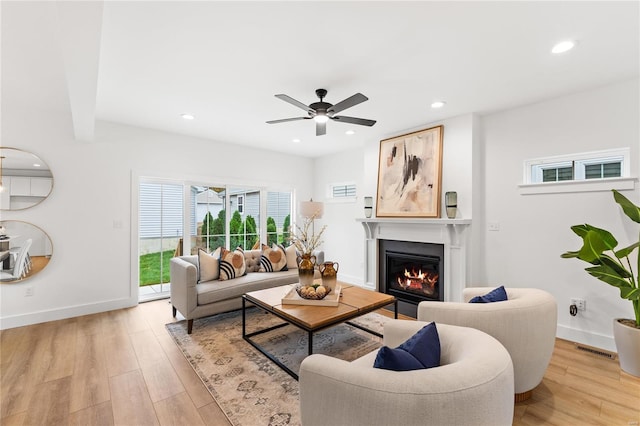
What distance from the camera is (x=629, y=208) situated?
246 cm

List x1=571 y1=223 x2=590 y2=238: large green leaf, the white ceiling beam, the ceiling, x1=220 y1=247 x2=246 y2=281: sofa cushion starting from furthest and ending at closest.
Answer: x1=220 y1=247 x2=246 y2=281: sofa cushion
x1=571 y1=223 x2=590 y2=238: large green leaf
the ceiling
the white ceiling beam

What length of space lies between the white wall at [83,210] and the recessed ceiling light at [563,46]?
15.8ft

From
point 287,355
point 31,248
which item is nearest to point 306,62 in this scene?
point 287,355

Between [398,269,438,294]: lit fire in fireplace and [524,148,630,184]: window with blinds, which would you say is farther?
[398,269,438,294]: lit fire in fireplace

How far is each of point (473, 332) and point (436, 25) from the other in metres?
1.99

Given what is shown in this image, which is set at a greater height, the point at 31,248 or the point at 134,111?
the point at 134,111

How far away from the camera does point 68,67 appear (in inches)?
79.0

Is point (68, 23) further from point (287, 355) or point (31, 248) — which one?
point (31, 248)

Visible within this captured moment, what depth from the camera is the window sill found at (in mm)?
2734

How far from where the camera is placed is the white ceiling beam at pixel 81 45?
58.2 inches

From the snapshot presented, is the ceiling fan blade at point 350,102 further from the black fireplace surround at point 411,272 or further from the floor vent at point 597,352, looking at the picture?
the floor vent at point 597,352

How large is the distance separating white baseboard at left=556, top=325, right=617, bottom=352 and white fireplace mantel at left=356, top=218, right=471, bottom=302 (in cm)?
105

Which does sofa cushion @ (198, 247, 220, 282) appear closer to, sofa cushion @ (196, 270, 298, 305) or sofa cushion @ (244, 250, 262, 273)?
sofa cushion @ (196, 270, 298, 305)

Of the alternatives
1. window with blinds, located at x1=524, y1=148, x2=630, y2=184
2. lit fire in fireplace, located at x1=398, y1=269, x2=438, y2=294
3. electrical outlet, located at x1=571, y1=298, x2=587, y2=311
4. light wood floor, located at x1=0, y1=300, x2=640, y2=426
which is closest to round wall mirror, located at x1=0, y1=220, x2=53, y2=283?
light wood floor, located at x1=0, y1=300, x2=640, y2=426
